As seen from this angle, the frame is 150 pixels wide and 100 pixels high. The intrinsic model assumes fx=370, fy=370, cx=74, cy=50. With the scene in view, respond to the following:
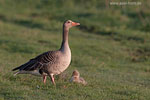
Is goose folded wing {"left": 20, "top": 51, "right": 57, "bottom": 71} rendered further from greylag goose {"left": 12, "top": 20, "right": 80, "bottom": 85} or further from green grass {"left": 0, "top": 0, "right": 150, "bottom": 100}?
green grass {"left": 0, "top": 0, "right": 150, "bottom": 100}

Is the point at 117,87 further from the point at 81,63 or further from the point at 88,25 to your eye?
the point at 88,25

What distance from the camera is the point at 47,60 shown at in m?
8.85

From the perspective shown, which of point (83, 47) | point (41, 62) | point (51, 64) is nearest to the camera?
point (51, 64)

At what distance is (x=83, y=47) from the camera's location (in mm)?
16703

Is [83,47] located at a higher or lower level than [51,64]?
lower

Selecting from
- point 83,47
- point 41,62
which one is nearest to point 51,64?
point 41,62

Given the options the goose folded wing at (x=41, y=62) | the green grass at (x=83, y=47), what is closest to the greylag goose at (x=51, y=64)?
the goose folded wing at (x=41, y=62)

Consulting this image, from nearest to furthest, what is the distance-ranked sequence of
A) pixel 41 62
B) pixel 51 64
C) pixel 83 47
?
pixel 51 64 < pixel 41 62 < pixel 83 47

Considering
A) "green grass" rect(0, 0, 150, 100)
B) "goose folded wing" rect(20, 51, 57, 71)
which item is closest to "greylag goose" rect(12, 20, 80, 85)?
"goose folded wing" rect(20, 51, 57, 71)

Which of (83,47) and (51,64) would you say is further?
(83,47)

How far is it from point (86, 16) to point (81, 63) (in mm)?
11452

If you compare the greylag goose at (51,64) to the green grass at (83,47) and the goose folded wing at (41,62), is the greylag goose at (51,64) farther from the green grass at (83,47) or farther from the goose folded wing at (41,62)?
→ the green grass at (83,47)

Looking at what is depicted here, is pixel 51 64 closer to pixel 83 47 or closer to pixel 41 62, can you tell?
pixel 41 62

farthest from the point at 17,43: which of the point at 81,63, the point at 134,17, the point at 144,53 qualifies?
the point at 134,17
